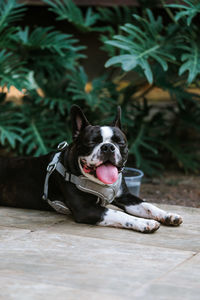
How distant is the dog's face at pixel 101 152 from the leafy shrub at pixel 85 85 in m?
1.99

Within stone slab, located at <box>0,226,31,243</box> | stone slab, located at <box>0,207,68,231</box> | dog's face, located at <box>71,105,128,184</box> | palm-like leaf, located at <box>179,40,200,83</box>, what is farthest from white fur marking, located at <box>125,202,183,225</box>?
palm-like leaf, located at <box>179,40,200,83</box>

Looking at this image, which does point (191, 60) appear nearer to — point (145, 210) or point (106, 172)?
point (145, 210)

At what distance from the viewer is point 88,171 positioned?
11.2 ft

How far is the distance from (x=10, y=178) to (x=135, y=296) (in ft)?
6.53

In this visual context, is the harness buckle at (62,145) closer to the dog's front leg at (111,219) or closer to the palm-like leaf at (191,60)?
the dog's front leg at (111,219)

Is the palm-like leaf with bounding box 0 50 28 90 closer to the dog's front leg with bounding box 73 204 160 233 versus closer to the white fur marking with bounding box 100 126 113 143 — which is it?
the white fur marking with bounding box 100 126 113 143

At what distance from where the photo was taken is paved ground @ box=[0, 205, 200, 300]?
90.2 inches

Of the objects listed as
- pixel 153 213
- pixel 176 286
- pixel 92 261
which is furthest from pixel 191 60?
pixel 176 286

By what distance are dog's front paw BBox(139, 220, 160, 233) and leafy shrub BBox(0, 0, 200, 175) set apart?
2.26 metres

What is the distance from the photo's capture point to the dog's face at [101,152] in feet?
11.0

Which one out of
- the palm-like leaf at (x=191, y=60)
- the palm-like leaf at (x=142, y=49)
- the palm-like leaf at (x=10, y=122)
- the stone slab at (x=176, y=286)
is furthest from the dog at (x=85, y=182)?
the palm-like leaf at (x=10, y=122)

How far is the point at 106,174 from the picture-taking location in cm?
337

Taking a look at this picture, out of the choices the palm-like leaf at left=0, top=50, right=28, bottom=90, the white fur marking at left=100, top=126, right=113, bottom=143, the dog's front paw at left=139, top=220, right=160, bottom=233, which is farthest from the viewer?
the palm-like leaf at left=0, top=50, right=28, bottom=90

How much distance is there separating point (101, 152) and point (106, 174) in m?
0.15
